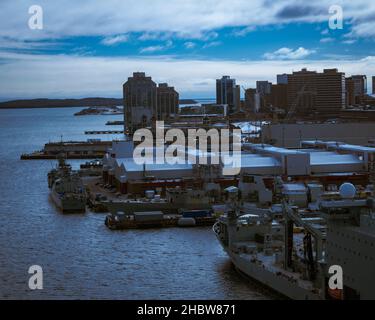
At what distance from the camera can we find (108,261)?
5797 millimetres

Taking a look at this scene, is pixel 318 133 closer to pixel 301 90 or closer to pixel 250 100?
pixel 301 90

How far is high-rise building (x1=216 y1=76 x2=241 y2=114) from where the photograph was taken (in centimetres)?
4272

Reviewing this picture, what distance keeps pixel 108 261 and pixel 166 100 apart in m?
30.5

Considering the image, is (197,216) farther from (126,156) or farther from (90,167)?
(90,167)

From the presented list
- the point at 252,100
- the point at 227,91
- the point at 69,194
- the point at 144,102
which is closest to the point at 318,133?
the point at 69,194

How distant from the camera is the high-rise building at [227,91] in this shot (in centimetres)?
4272

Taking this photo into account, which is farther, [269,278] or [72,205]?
[72,205]

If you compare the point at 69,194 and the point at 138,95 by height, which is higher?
the point at 138,95

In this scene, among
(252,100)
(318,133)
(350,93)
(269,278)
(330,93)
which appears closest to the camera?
(269,278)

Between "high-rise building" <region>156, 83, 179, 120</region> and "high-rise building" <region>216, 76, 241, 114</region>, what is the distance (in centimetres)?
673

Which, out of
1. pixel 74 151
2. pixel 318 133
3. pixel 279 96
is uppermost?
pixel 279 96

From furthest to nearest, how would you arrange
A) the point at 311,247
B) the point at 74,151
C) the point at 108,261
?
the point at 74,151
the point at 108,261
the point at 311,247

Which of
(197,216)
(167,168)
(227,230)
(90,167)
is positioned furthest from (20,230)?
(90,167)
